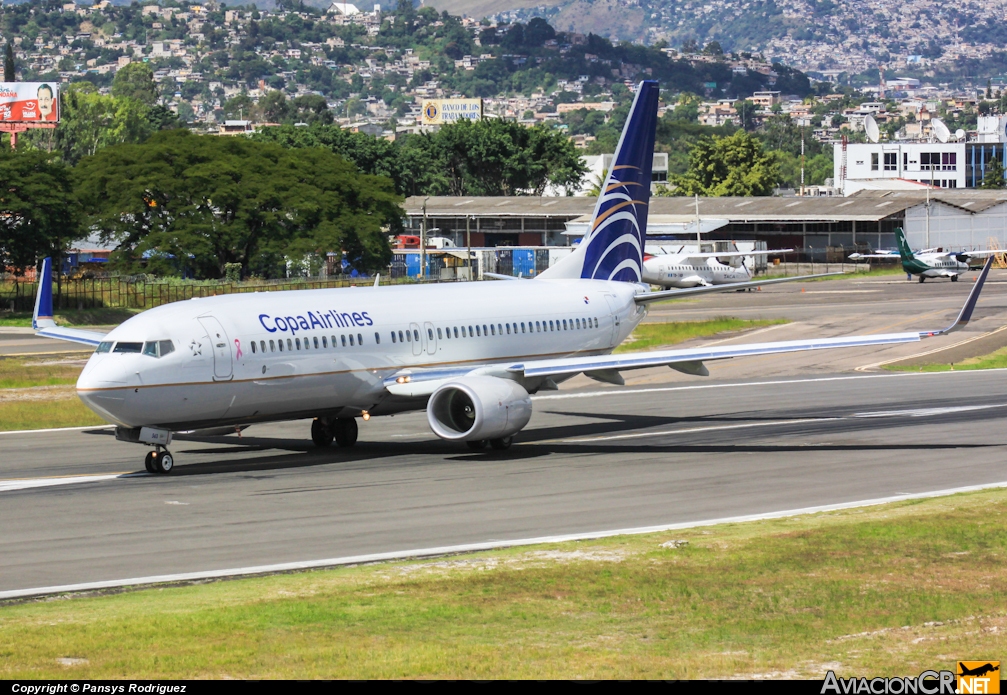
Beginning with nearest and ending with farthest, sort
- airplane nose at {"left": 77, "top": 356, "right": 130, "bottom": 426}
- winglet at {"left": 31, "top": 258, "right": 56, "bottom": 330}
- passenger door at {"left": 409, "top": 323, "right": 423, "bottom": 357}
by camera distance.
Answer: airplane nose at {"left": 77, "top": 356, "right": 130, "bottom": 426} < passenger door at {"left": 409, "top": 323, "right": 423, "bottom": 357} < winglet at {"left": 31, "top": 258, "right": 56, "bottom": 330}

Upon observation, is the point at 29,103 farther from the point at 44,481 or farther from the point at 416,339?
the point at 44,481

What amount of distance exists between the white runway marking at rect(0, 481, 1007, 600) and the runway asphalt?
48 centimetres

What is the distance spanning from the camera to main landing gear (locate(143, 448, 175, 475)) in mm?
35469

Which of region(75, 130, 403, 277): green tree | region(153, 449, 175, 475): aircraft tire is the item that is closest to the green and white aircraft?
region(75, 130, 403, 277): green tree

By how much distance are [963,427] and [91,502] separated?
26.6 m

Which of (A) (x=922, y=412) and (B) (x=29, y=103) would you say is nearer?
(A) (x=922, y=412)

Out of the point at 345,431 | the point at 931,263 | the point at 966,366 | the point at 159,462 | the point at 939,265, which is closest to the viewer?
the point at 159,462

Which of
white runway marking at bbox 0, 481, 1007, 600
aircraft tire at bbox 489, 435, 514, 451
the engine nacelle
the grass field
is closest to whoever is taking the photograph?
the grass field

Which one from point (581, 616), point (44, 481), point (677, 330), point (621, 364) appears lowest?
point (677, 330)

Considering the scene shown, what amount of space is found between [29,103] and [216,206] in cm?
8978

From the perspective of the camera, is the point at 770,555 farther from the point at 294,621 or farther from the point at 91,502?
the point at 91,502

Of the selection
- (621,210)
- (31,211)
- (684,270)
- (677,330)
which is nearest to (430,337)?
(621,210)

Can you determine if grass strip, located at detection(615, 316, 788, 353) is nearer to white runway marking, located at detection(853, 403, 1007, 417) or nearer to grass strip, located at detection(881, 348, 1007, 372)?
grass strip, located at detection(881, 348, 1007, 372)

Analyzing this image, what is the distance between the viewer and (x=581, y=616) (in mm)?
19312
